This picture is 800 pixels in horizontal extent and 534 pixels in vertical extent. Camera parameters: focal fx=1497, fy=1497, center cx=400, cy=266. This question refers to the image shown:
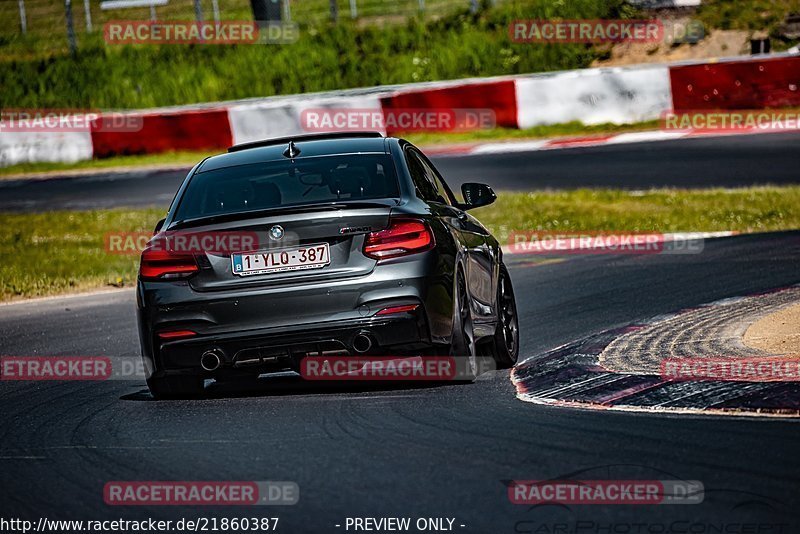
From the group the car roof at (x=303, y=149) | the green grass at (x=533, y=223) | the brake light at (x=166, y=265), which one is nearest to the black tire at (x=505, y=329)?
the car roof at (x=303, y=149)

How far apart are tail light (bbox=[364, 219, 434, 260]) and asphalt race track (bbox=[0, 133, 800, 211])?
1183cm

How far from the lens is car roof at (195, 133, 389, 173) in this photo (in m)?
8.45

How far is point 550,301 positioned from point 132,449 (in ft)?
18.0

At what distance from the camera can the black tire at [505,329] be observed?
28.4 ft

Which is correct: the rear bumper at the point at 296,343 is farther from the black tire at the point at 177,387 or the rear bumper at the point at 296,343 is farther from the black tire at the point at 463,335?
the black tire at the point at 177,387

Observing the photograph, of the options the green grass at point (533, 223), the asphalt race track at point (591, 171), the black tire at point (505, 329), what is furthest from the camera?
the asphalt race track at point (591, 171)

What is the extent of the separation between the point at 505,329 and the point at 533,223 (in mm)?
8602

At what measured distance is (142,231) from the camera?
18953 millimetres

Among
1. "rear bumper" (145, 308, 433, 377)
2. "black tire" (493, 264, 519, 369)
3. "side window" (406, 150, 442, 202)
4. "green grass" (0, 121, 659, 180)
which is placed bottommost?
"green grass" (0, 121, 659, 180)

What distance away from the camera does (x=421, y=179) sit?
8.49 meters

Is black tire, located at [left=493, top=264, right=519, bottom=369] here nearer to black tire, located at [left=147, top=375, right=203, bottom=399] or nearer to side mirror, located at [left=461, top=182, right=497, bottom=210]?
side mirror, located at [left=461, top=182, right=497, bottom=210]

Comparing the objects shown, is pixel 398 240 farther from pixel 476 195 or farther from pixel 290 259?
pixel 476 195

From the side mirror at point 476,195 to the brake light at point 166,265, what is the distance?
1.98m

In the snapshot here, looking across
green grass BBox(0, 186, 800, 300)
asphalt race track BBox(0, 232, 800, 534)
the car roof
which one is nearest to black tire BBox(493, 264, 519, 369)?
asphalt race track BBox(0, 232, 800, 534)
